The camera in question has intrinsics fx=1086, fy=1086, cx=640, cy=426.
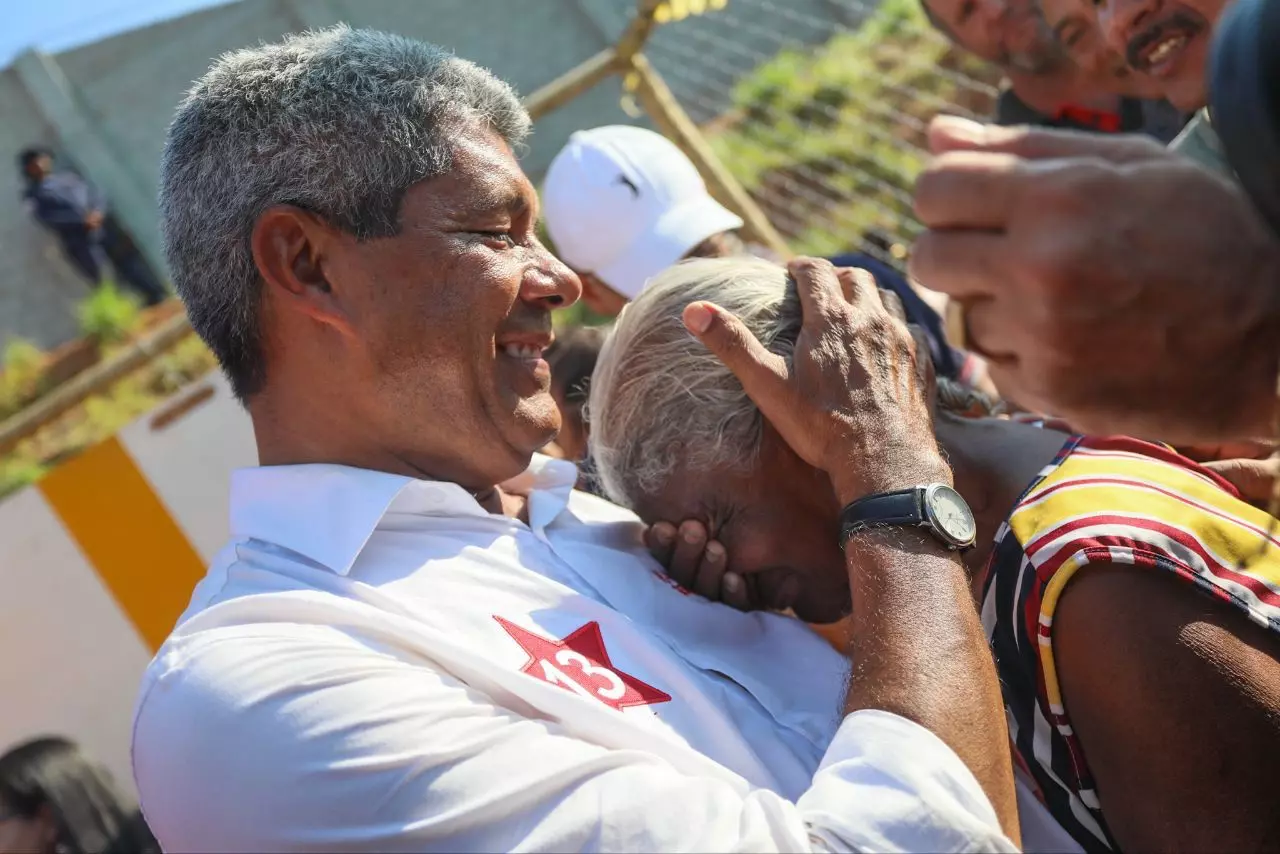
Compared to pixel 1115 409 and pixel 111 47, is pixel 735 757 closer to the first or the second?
pixel 1115 409

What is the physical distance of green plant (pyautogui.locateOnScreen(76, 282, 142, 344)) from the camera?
10828 mm

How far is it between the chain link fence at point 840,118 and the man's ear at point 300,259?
4.23 m

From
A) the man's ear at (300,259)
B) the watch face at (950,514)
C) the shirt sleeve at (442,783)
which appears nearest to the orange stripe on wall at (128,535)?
the man's ear at (300,259)

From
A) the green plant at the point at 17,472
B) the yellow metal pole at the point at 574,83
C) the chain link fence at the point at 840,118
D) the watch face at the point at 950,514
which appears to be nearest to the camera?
the watch face at the point at 950,514

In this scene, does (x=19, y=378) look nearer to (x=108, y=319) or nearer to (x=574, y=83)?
(x=108, y=319)

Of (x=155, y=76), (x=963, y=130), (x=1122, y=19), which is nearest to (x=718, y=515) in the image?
(x=963, y=130)

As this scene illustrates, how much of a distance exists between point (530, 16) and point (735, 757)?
45.2ft

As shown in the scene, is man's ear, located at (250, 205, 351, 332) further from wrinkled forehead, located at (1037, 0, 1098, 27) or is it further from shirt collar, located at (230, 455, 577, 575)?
wrinkled forehead, located at (1037, 0, 1098, 27)

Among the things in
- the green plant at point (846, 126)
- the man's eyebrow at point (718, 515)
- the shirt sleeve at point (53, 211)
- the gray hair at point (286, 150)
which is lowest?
the green plant at point (846, 126)

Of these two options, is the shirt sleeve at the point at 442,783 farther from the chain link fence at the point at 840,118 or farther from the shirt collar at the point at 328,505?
the chain link fence at the point at 840,118

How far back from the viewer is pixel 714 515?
214 centimetres

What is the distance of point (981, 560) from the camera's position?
2055 mm

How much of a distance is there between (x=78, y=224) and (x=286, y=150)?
468 inches

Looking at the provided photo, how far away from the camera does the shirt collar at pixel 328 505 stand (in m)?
1.80
